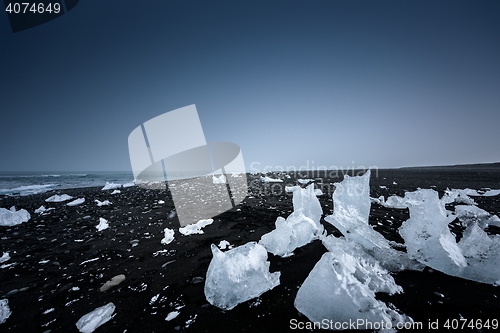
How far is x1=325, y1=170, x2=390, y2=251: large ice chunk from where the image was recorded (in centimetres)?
233

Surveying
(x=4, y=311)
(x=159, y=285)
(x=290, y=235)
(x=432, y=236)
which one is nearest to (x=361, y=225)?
(x=432, y=236)

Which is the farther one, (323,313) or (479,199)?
(479,199)

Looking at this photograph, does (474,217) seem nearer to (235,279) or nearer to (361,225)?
(361,225)

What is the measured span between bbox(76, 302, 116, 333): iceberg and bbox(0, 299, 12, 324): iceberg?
784 mm

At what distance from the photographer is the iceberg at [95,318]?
5.04 ft

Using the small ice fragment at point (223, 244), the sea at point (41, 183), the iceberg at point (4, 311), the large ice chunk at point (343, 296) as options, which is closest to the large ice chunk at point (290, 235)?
the small ice fragment at point (223, 244)

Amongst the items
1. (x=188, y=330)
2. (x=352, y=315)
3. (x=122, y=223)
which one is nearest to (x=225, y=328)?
(x=188, y=330)

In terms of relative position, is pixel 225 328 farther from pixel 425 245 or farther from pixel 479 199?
pixel 479 199

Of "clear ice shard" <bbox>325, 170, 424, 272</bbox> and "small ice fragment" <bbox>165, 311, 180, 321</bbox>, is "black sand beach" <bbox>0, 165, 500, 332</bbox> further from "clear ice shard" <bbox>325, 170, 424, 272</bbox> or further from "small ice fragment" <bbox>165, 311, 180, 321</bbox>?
"clear ice shard" <bbox>325, 170, 424, 272</bbox>

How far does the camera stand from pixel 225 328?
1.42m

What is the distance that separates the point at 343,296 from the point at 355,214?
59.4 inches

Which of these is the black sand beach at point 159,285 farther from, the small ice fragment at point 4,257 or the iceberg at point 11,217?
the iceberg at point 11,217

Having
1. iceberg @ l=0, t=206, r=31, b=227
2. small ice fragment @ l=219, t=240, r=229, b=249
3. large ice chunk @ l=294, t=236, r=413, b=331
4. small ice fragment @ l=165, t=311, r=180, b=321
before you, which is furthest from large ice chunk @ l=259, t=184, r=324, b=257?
iceberg @ l=0, t=206, r=31, b=227

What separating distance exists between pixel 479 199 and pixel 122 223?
9925 millimetres
